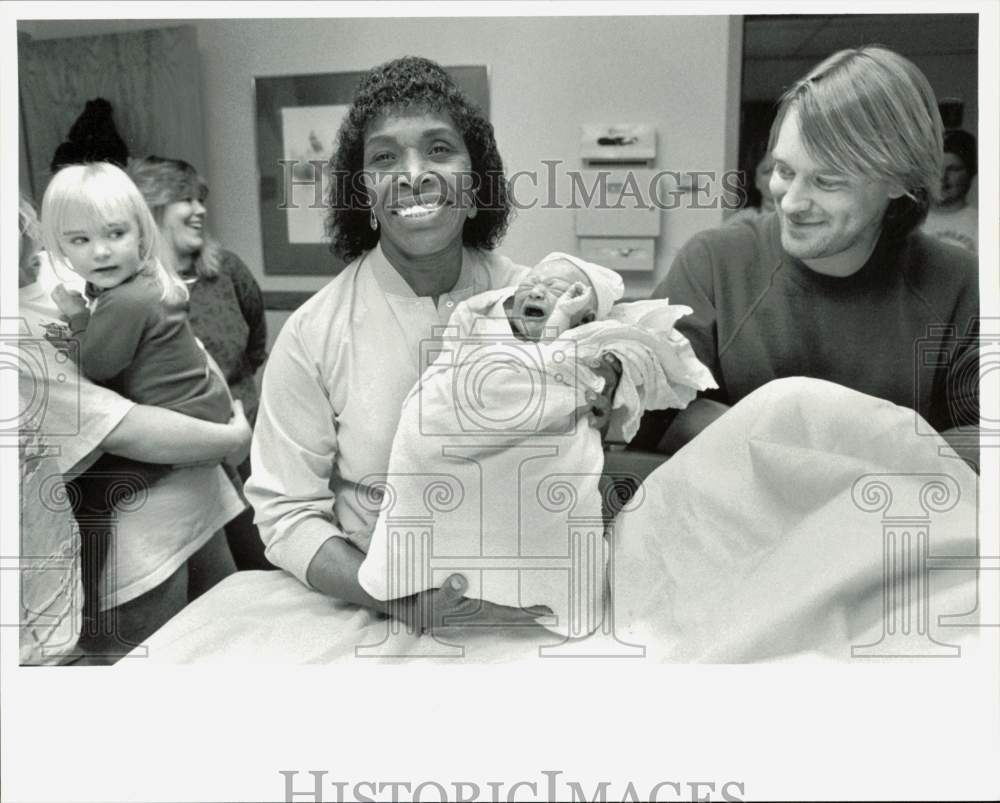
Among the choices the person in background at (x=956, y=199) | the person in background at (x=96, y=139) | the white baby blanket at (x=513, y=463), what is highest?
the person in background at (x=96, y=139)

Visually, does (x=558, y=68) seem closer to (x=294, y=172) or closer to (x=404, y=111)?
(x=404, y=111)

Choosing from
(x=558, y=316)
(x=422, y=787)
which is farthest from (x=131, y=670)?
(x=558, y=316)

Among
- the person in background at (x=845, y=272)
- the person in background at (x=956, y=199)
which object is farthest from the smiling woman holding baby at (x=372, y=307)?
the person in background at (x=956, y=199)

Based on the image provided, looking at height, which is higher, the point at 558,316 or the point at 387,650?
the point at 558,316

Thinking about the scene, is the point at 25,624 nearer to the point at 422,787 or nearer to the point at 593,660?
the point at 422,787

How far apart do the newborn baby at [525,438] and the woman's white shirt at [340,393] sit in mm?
28

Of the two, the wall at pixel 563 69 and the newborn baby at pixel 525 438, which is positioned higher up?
the wall at pixel 563 69

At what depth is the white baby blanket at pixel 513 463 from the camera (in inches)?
52.6

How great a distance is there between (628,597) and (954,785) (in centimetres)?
56

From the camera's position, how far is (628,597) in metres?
1.39

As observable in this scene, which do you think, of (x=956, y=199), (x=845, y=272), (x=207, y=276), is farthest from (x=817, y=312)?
(x=207, y=276)

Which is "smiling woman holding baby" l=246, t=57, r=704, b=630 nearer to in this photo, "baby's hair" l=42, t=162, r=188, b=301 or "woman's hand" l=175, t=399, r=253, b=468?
"woman's hand" l=175, t=399, r=253, b=468

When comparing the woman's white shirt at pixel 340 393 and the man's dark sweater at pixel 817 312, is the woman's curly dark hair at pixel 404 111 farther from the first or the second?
the man's dark sweater at pixel 817 312

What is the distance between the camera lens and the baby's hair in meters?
1.39
